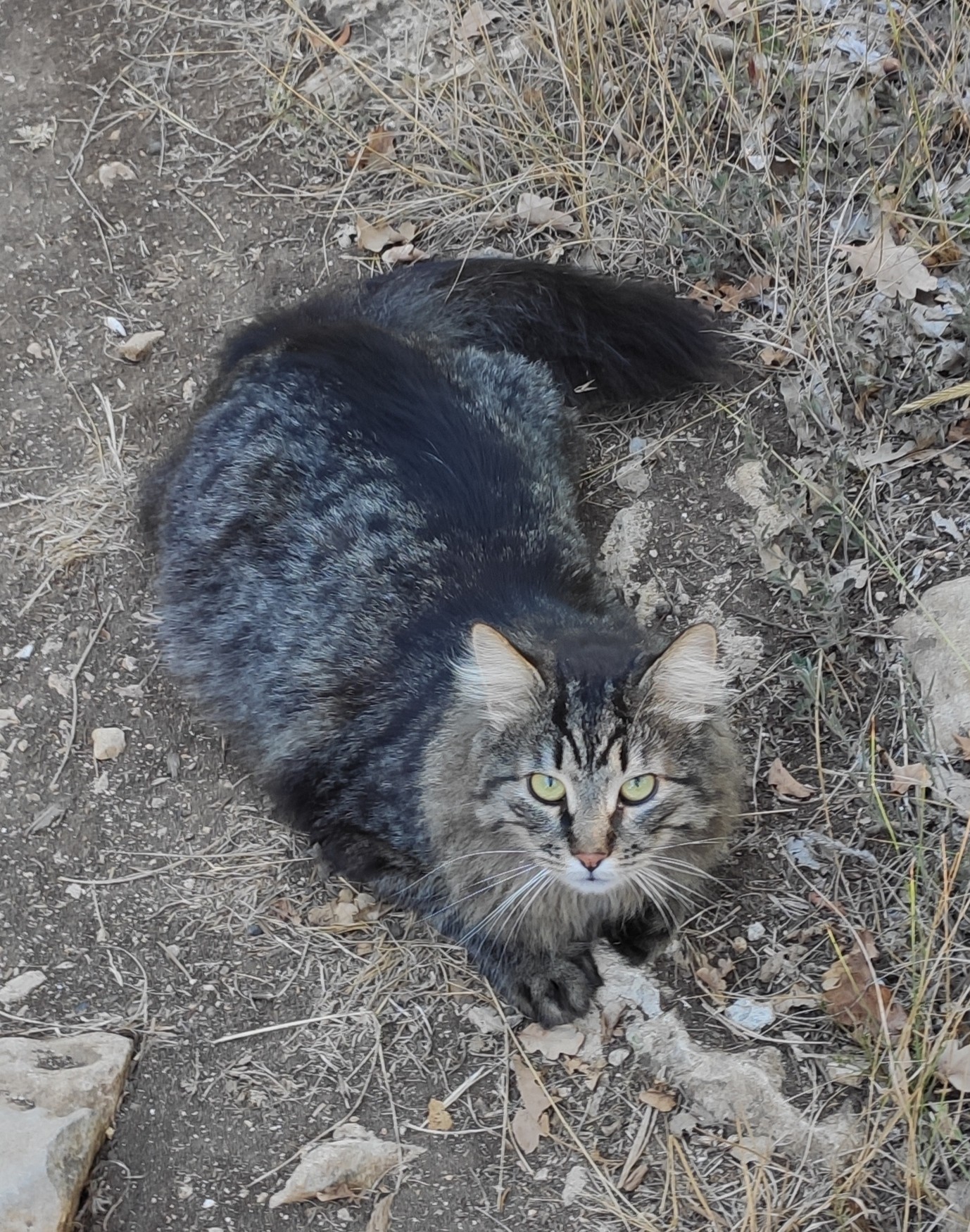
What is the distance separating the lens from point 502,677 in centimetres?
263

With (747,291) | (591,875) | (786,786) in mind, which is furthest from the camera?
(747,291)

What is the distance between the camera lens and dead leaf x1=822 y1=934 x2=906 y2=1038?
8.63 ft

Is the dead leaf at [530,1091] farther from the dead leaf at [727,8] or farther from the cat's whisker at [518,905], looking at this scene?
the dead leaf at [727,8]

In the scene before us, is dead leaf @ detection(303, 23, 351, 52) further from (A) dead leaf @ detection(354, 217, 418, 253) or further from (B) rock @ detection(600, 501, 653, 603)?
(B) rock @ detection(600, 501, 653, 603)

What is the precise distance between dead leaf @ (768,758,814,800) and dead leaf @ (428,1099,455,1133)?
3.79 ft

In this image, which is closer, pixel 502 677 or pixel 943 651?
pixel 502 677

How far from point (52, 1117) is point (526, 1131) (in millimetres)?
1089

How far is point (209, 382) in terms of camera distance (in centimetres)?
428

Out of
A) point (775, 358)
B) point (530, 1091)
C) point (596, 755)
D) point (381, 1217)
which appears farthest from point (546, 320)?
point (381, 1217)

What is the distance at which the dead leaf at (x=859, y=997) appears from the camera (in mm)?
2629

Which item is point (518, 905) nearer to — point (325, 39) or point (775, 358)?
point (775, 358)

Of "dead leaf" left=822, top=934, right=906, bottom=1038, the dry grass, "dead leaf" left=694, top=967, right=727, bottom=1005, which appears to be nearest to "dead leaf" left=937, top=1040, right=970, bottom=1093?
"dead leaf" left=822, top=934, right=906, bottom=1038

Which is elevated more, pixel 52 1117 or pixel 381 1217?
pixel 52 1117

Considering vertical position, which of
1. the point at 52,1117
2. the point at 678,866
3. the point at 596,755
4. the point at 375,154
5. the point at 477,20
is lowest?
the point at 52,1117
